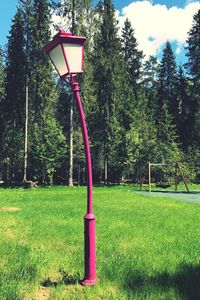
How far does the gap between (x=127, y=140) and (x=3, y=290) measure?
139 ft

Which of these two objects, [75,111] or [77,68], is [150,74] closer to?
[75,111]

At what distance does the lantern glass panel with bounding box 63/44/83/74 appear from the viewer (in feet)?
20.8

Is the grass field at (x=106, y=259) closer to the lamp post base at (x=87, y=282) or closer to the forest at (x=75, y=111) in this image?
the lamp post base at (x=87, y=282)

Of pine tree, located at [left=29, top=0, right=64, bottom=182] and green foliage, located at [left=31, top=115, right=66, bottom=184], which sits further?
green foliage, located at [left=31, top=115, right=66, bottom=184]

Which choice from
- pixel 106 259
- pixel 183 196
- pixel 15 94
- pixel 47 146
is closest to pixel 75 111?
pixel 47 146

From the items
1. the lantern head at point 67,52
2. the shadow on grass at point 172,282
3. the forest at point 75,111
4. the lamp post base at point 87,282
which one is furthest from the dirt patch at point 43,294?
the forest at point 75,111

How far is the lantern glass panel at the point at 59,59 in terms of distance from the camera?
6384 millimetres

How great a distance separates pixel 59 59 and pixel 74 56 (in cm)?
24

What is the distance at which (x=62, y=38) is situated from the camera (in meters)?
6.24

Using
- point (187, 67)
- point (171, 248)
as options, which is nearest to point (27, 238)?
point (171, 248)

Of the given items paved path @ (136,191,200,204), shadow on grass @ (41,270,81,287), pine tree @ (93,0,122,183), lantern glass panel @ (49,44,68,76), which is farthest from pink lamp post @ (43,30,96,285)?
pine tree @ (93,0,122,183)

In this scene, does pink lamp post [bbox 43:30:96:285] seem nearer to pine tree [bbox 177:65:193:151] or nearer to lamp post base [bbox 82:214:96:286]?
lamp post base [bbox 82:214:96:286]

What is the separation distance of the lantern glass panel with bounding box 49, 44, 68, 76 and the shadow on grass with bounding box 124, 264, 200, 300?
324 cm

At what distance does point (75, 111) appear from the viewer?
149ft
